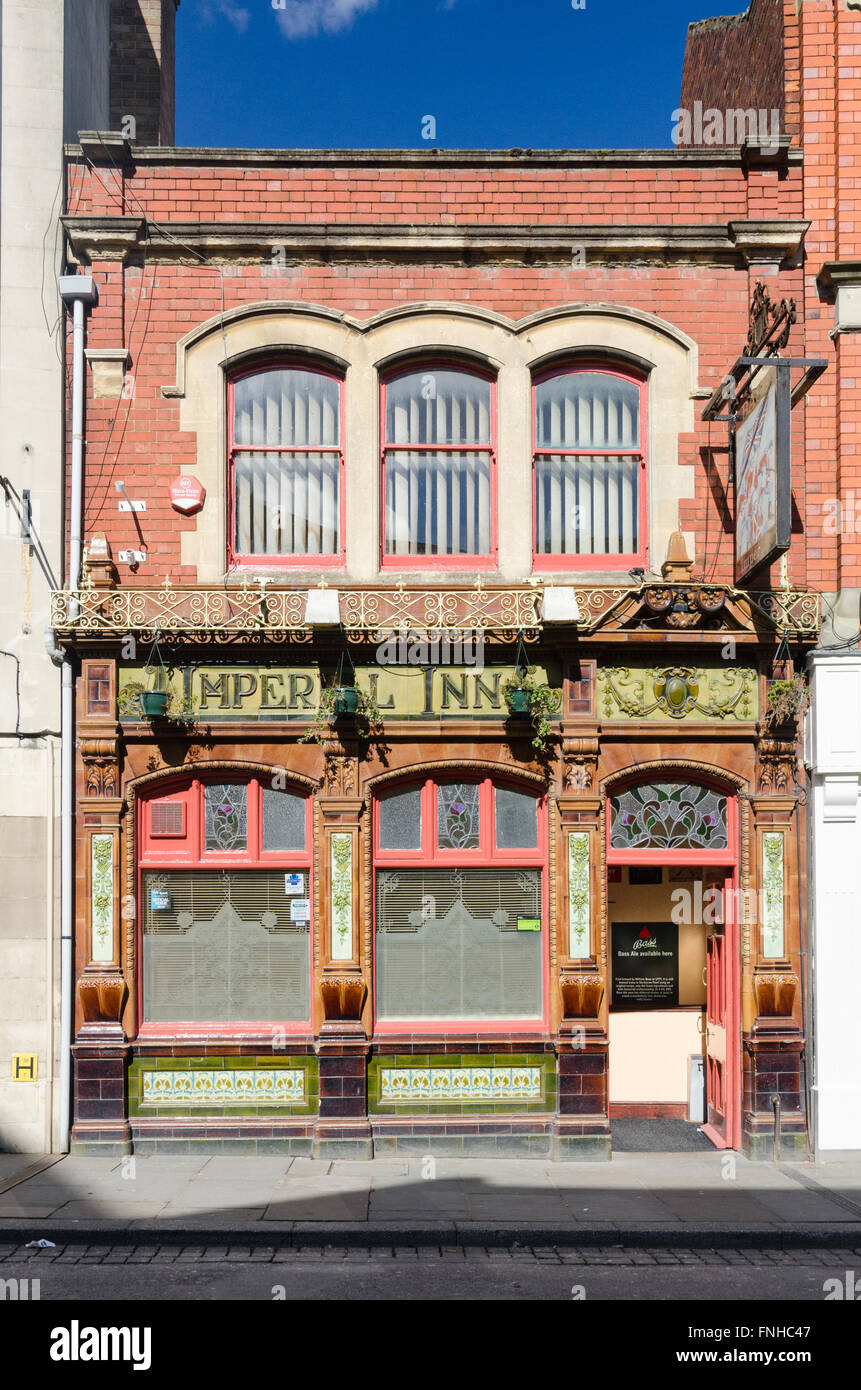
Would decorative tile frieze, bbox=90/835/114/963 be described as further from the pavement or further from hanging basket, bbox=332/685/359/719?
hanging basket, bbox=332/685/359/719

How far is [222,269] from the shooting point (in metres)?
12.8

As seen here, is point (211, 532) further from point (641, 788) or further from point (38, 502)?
point (641, 788)

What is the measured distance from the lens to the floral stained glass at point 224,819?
1245cm

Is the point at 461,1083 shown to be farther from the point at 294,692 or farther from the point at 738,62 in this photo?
the point at 738,62

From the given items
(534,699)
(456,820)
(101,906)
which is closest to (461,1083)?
(456,820)

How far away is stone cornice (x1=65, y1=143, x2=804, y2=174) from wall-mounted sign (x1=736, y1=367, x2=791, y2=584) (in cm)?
298

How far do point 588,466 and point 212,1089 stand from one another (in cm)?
765

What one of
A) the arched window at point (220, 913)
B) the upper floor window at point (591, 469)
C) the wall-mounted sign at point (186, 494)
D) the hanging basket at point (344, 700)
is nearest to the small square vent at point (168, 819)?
the arched window at point (220, 913)

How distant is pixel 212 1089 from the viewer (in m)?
12.1

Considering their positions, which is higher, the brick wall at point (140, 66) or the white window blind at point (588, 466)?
the brick wall at point (140, 66)

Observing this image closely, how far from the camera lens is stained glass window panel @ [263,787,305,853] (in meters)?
12.5

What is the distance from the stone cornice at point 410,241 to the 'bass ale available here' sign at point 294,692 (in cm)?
441

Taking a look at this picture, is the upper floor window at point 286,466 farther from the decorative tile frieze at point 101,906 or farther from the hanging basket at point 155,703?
the decorative tile frieze at point 101,906

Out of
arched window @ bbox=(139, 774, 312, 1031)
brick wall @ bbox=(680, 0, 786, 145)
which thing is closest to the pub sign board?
arched window @ bbox=(139, 774, 312, 1031)
